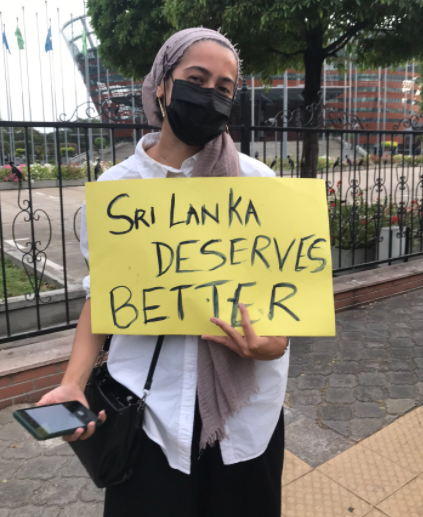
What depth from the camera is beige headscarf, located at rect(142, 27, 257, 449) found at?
48.7 inches

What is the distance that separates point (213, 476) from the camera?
4.37 feet

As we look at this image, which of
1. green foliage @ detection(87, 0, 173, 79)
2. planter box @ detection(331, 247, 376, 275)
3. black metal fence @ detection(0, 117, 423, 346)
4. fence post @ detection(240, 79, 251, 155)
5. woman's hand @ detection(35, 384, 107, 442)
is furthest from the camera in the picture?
green foliage @ detection(87, 0, 173, 79)

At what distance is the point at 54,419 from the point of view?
1090mm

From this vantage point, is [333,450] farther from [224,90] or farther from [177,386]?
[224,90]

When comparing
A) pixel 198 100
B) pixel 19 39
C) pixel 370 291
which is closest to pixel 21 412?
pixel 198 100

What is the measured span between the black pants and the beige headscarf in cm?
5

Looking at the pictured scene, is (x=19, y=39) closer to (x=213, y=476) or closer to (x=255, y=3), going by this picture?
(x=255, y=3)

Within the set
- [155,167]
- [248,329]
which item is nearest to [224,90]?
[155,167]

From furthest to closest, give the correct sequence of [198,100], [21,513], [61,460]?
[61,460] < [21,513] < [198,100]

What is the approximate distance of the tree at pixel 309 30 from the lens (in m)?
5.13

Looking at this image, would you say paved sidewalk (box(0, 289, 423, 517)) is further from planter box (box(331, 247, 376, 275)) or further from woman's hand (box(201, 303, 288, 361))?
planter box (box(331, 247, 376, 275))

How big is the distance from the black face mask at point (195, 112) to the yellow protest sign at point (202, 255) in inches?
5.3

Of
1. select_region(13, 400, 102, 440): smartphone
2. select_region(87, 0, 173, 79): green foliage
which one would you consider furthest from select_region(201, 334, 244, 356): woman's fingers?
select_region(87, 0, 173, 79): green foliage

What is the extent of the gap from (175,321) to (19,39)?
26358 mm
